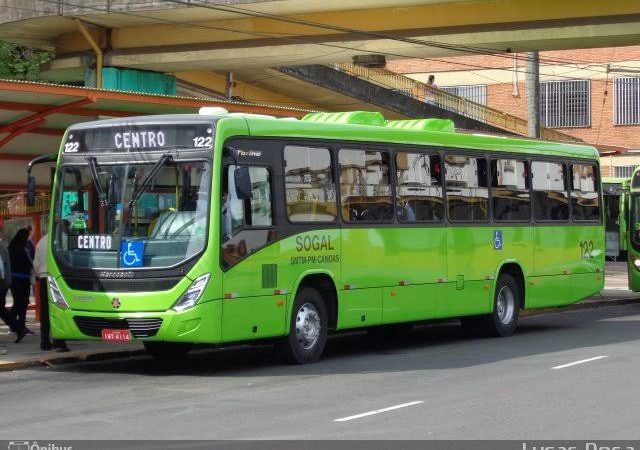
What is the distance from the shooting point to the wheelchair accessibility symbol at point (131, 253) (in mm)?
14922

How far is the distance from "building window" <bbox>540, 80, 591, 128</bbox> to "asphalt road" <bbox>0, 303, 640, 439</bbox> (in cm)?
4241

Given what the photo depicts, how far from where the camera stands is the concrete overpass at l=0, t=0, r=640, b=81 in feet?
84.0

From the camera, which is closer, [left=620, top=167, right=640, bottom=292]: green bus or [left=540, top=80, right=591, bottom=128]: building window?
[left=620, top=167, right=640, bottom=292]: green bus

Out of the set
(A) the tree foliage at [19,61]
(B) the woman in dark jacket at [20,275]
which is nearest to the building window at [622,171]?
(A) the tree foliage at [19,61]

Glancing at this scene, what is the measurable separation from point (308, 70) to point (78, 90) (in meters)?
19.9

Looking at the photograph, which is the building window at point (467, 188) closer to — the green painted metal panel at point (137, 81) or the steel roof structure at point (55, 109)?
the steel roof structure at point (55, 109)

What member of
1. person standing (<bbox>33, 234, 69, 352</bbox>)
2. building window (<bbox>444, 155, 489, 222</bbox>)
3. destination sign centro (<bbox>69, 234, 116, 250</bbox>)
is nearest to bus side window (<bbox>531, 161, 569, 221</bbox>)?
building window (<bbox>444, 155, 489, 222</bbox>)

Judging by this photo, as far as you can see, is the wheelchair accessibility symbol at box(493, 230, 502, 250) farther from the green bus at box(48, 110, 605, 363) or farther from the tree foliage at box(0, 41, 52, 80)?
the tree foliage at box(0, 41, 52, 80)

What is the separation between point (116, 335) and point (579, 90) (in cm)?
4884

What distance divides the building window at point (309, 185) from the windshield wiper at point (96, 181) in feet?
7.46

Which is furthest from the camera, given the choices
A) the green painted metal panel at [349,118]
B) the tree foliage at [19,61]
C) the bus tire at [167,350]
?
the tree foliage at [19,61]

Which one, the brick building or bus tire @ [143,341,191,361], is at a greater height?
the brick building

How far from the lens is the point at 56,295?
1562 centimetres

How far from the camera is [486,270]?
2019 cm
